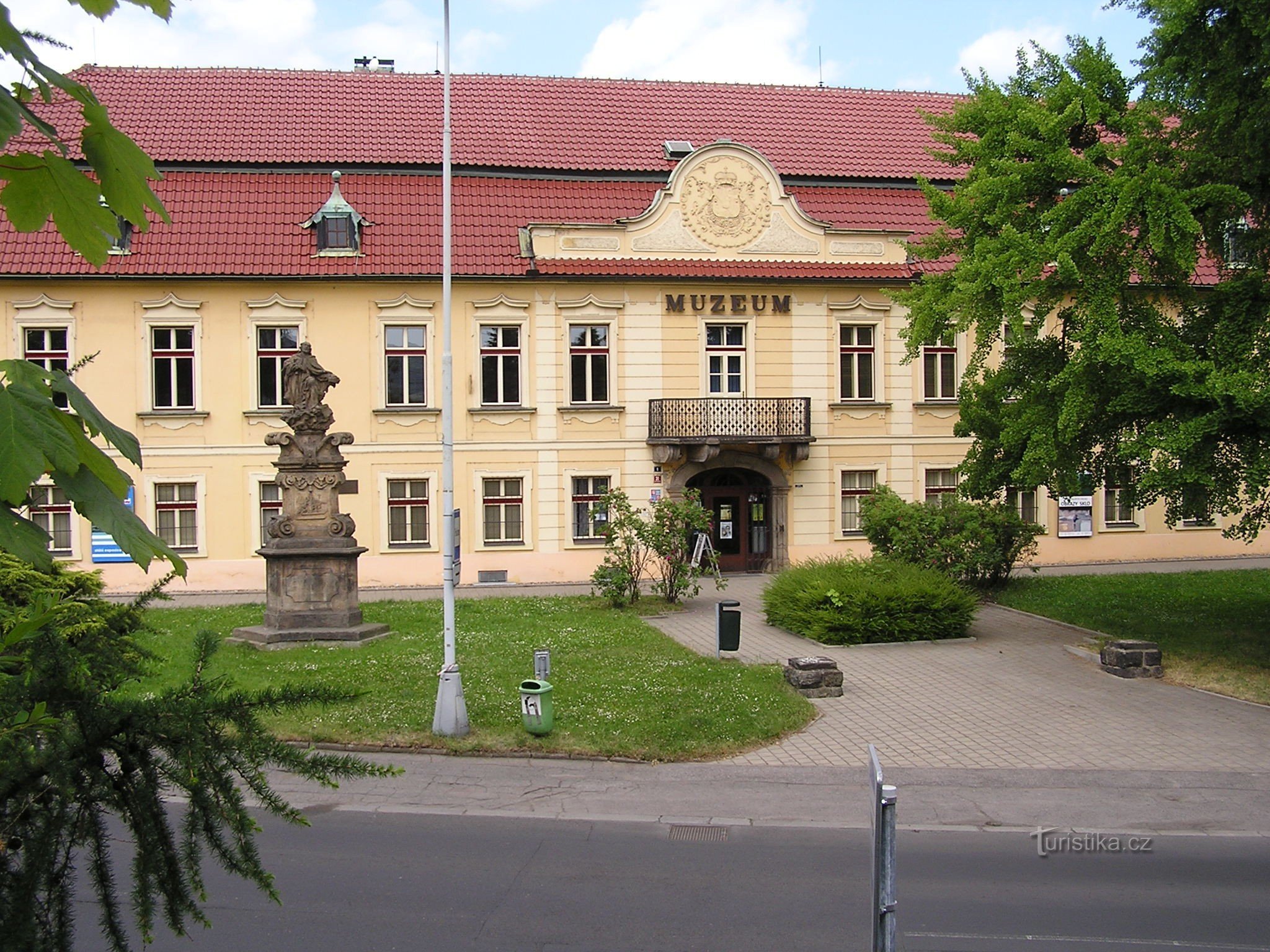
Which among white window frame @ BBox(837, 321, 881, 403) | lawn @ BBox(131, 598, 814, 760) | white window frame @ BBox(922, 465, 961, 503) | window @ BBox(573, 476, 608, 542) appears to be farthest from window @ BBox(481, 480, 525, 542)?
white window frame @ BBox(922, 465, 961, 503)

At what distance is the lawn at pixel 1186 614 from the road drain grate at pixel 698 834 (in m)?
8.42

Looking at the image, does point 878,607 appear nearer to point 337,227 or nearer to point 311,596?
point 311,596

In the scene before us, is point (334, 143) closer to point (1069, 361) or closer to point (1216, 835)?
point (1069, 361)

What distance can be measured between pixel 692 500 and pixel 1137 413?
9.44m

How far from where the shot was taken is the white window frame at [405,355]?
2575 centimetres

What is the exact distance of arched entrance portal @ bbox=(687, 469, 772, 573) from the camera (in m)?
27.6

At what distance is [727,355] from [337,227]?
1023 centimetres

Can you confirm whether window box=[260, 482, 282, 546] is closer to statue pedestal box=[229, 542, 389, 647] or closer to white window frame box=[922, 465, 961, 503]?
statue pedestal box=[229, 542, 389, 647]

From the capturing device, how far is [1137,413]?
14.0 meters

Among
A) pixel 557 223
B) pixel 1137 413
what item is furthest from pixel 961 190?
pixel 557 223

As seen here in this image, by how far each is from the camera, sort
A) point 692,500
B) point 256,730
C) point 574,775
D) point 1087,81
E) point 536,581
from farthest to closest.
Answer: point 536,581 < point 692,500 < point 1087,81 < point 574,775 < point 256,730

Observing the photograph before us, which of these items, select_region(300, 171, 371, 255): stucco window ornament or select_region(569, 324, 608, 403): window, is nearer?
select_region(300, 171, 371, 255): stucco window ornament

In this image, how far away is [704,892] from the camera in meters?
7.34

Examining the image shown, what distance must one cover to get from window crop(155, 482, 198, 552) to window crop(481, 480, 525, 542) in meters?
6.86
